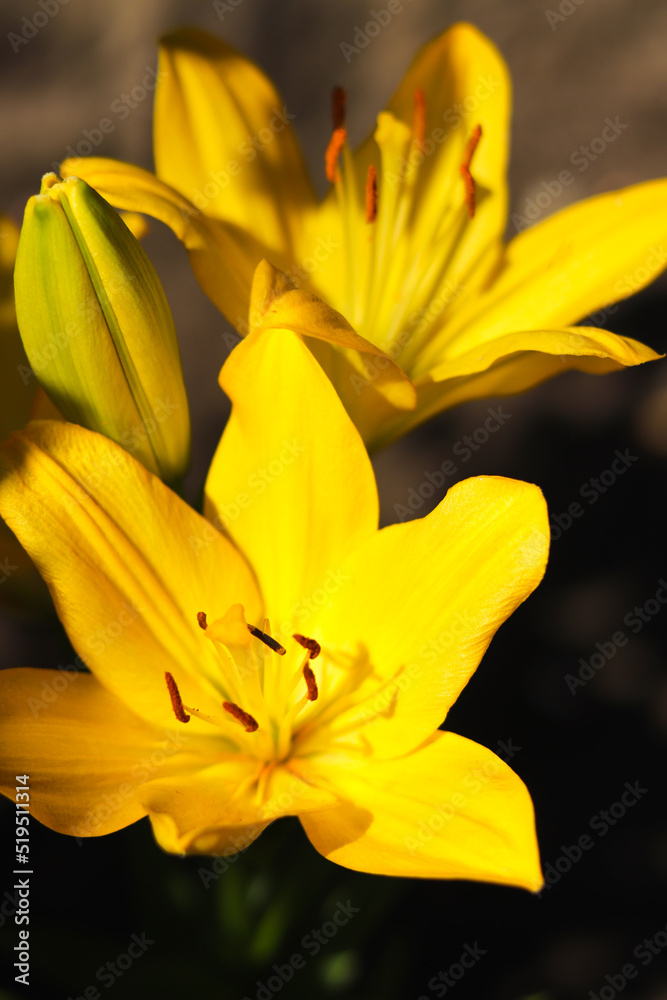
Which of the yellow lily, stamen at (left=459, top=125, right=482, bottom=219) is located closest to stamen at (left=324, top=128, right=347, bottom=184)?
the yellow lily

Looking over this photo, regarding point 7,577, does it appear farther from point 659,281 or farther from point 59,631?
point 659,281

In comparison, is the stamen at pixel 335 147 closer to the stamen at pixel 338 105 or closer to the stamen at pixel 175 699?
the stamen at pixel 338 105

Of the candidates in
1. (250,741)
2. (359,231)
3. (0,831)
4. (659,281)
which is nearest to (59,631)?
(250,741)

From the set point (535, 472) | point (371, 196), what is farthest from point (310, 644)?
point (535, 472)

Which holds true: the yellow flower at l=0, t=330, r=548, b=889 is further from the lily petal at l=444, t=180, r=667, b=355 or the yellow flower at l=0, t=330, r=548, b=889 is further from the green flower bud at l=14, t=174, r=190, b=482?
the lily petal at l=444, t=180, r=667, b=355

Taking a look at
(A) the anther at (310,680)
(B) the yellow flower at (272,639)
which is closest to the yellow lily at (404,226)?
(B) the yellow flower at (272,639)
